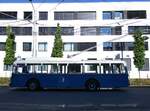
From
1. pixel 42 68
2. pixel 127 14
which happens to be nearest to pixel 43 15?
pixel 127 14

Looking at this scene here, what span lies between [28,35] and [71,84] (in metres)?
34.5

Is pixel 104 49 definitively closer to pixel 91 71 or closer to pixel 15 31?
pixel 15 31

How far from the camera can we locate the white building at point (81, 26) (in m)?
62.3

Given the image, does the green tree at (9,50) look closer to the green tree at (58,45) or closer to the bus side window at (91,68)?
the green tree at (58,45)

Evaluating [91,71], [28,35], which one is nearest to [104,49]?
[28,35]

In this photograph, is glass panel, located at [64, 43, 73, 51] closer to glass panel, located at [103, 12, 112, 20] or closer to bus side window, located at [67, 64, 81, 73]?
glass panel, located at [103, 12, 112, 20]

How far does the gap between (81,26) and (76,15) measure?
209cm

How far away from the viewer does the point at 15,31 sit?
64.0 meters

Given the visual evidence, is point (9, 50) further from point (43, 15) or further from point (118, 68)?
point (118, 68)

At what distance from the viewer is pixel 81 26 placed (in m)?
62.8

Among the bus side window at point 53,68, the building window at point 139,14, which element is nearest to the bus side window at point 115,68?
the bus side window at point 53,68

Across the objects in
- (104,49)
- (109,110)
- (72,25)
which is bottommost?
(109,110)

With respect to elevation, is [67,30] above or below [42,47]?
above

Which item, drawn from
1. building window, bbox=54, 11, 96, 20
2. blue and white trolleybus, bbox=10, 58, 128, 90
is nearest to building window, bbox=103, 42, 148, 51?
building window, bbox=54, 11, 96, 20
